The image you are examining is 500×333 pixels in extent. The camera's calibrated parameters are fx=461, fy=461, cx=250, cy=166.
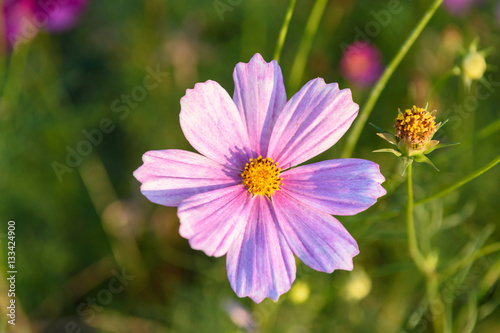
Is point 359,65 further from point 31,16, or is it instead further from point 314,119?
point 31,16

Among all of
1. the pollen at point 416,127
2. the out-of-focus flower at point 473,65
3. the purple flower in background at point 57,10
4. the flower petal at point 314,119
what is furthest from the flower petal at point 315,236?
the purple flower in background at point 57,10

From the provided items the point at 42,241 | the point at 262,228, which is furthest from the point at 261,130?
the point at 42,241

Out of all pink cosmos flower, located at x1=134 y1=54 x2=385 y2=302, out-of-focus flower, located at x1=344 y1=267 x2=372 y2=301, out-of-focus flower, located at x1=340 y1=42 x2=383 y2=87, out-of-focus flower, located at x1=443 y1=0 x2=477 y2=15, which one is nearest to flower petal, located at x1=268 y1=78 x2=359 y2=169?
pink cosmos flower, located at x1=134 y1=54 x2=385 y2=302

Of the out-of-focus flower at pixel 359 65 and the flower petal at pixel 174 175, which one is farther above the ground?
the out-of-focus flower at pixel 359 65

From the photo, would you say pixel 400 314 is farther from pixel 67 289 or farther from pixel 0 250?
pixel 0 250

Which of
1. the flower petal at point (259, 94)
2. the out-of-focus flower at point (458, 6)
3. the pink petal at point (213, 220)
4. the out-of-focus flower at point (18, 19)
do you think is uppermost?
the out-of-focus flower at point (458, 6)

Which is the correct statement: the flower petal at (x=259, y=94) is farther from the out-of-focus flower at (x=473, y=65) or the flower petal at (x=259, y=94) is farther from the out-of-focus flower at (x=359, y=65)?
the out-of-focus flower at (x=359, y=65)

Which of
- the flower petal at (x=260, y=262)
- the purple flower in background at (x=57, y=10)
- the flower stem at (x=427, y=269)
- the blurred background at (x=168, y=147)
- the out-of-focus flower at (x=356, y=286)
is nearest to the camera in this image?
the flower petal at (x=260, y=262)
